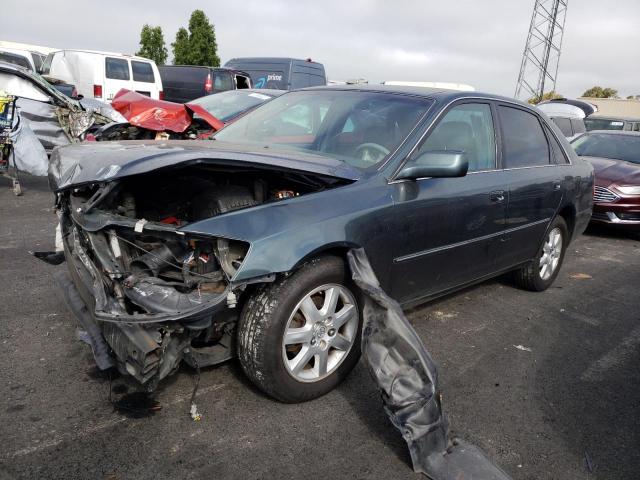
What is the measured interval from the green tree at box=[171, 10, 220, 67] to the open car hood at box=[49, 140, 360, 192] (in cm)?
2552

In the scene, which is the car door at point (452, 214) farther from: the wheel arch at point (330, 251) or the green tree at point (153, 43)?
the green tree at point (153, 43)

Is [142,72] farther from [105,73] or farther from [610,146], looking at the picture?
[610,146]

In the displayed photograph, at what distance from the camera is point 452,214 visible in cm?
350

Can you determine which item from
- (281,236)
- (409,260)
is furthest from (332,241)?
(409,260)

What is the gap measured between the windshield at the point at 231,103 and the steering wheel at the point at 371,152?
461 centimetres

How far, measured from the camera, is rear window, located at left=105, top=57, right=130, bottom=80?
14.7m

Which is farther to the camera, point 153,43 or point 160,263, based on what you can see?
point 153,43

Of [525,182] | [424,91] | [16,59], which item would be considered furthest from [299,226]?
[16,59]

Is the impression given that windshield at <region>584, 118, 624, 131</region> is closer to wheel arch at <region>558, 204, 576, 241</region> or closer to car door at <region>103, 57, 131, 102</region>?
wheel arch at <region>558, 204, 576, 241</region>

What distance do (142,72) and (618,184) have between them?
1232cm

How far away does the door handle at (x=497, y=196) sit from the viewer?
151 inches

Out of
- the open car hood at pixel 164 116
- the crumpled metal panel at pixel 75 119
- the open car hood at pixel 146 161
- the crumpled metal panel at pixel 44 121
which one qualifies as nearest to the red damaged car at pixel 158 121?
the open car hood at pixel 164 116

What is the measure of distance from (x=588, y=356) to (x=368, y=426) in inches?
77.0

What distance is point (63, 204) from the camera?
3246 mm
